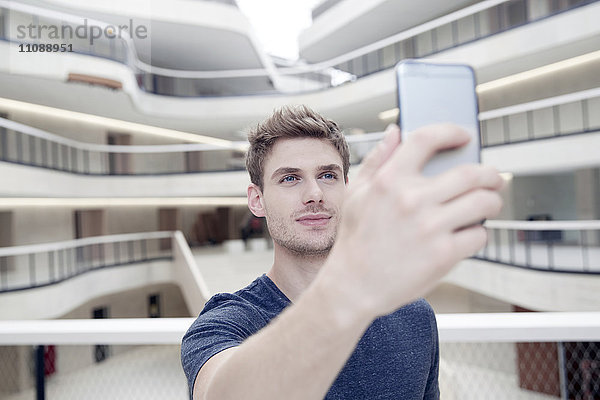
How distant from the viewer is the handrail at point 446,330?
1.34 meters

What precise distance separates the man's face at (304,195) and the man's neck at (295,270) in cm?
2

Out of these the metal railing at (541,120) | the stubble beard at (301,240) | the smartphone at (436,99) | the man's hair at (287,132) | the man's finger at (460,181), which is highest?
the metal railing at (541,120)

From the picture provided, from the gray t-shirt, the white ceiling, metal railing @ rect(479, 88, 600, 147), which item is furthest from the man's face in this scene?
the white ceiling

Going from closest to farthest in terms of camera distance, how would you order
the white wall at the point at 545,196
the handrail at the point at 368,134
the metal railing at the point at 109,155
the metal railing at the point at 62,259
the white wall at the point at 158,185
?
the handrail at the point at 368,134 → the metal railing at the point at 62,259 → the metal railing at the point at 109,155 → the white wall at the point at 158,185 → the white wall at the point at 545,196

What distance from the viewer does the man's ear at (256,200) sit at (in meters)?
1.10

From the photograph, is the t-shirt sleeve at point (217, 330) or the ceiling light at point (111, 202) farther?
the ceiling light at point (111, 202)

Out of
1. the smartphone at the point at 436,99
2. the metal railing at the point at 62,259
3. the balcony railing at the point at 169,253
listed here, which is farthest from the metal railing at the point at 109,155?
the smartphone at the point at 436,99

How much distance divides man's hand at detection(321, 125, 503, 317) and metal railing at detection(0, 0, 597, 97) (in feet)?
25.5

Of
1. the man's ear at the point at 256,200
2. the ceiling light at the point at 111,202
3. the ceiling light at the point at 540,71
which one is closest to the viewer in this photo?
the man's ear at the point at 256,200

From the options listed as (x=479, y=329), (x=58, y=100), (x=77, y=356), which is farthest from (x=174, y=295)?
(x=479, y=329)

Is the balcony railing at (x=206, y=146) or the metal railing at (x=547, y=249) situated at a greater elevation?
the balcony railing at (x=206, y=146)

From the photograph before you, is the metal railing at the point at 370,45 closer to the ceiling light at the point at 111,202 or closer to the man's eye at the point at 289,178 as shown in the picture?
the ceiling light at the point at 111,202

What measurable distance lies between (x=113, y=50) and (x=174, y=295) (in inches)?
272

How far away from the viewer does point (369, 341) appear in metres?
0.94
